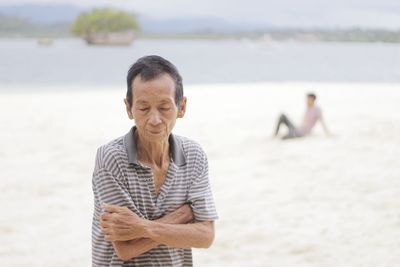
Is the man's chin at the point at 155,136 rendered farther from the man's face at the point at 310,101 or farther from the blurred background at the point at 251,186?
the man's face at the point at 310,101

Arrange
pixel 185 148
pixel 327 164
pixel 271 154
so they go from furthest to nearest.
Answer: pixel 271 154, pixel 327 164, pixel 185 148

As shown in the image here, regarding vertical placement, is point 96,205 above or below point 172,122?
below

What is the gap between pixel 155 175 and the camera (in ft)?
6.98

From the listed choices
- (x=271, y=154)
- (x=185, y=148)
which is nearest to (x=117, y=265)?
(x=185, y=148)

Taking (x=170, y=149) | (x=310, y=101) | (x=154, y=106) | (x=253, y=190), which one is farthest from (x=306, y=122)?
(x=154, y=106)

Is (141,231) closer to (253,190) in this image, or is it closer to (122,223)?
(122,223)

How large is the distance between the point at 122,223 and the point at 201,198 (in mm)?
281

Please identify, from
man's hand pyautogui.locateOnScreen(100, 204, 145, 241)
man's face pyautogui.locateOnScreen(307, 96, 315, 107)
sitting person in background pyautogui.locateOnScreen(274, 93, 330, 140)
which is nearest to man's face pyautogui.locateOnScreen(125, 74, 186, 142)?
man's hand pyautogui.locateOnScreen(100, 204, 145, 241)

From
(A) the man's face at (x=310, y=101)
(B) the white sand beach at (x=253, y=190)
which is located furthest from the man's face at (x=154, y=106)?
(A) the man's face at (x=310, y=101)

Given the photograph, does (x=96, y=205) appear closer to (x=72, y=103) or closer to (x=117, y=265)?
(x=117, y=265)

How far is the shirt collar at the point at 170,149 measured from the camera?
6.93 feet

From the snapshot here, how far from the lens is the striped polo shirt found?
6.89ft

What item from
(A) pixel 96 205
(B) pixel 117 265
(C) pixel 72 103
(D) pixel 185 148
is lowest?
(C) pixel 72 103

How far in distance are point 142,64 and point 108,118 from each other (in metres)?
12.4
